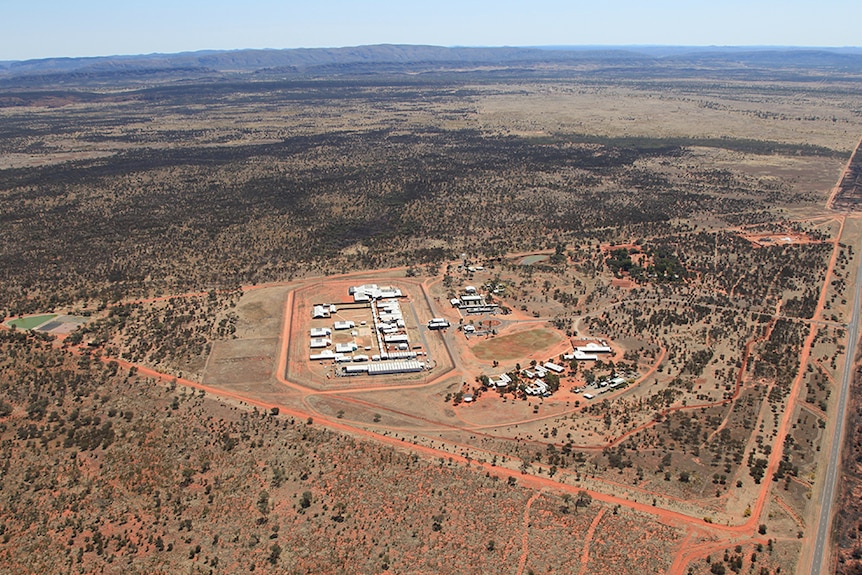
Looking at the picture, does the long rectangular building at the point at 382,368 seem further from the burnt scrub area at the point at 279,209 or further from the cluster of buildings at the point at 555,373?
the burnt scrub area at the point at 279,209

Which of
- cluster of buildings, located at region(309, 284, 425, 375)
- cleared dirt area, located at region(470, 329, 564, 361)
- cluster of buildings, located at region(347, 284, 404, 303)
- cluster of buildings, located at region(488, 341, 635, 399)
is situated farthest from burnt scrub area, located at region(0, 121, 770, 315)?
cluster of buildings, located at region(488, 341, 635, 399)

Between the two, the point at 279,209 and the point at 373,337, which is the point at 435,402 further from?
the point at 279,209

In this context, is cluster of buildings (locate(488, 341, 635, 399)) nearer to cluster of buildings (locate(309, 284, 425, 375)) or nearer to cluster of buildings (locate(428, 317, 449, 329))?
cluster of buildings (locate(309, 284, 425, 375))

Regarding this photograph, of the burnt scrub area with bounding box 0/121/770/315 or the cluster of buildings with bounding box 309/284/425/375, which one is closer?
the cluster of buildings with bounding box 309/284/425/375

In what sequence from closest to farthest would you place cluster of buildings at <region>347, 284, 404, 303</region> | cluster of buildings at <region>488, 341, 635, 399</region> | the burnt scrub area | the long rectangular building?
cluster of buildings at <region>488, 341, 635, 399</region> < the long rectangular building < cluster of buildings at <region>347, 284, 404, 303</region> < the burnt scrub area

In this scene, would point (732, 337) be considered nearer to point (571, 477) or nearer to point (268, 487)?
point (571, 477)

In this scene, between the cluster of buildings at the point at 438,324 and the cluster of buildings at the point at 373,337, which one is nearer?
the cluster of buildings at the point at 373,337

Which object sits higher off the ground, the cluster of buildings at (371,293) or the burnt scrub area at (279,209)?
the burnt scrub area at (279,209)

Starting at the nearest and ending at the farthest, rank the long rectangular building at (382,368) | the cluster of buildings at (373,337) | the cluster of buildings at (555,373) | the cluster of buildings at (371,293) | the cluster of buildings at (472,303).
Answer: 1. the cluster of buildings at (555,373)
2. the long rectangular building at (382,368)
3. the cluster of buildings at (373,337)
4. the cluster of buildings at (472,303)
5. the cluster of buildings at (371,293)

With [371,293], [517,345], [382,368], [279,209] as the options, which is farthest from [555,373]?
[279,209]

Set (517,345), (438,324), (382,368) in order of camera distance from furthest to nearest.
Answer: (438,324) → (517,345) → (382,368)

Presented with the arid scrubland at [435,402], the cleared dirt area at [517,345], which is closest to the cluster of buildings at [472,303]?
the arid scrubland at [435,402]
